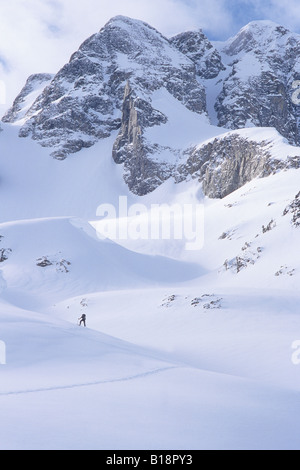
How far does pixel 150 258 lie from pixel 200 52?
126339 millimetres

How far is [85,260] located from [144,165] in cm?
5383

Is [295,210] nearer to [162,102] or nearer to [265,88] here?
[162,102]

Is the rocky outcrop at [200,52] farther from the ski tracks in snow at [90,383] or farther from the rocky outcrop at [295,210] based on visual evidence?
the ski tracks in snow at [90,383]

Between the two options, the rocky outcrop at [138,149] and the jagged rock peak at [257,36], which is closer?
the rocky outcrop at [138,149]

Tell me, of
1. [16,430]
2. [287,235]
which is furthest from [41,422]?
[287,235]

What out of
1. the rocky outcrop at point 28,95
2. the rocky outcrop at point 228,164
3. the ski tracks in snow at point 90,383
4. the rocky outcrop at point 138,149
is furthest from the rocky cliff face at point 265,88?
the ski tracks in snow at point 90,383

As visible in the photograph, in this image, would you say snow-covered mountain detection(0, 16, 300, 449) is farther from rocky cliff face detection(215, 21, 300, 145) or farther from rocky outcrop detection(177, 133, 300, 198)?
rocky cliff face detection(215, 21, 300, 145)

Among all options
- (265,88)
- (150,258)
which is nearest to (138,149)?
(150,258)

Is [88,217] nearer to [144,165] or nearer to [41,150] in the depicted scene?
[144,165]

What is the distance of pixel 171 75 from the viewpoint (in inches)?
4577

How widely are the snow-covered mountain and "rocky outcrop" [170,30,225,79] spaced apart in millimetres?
1786

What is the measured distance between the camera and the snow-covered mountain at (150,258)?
760cm

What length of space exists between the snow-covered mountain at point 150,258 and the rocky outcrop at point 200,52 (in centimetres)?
179

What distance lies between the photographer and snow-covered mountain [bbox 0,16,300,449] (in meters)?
7.60
